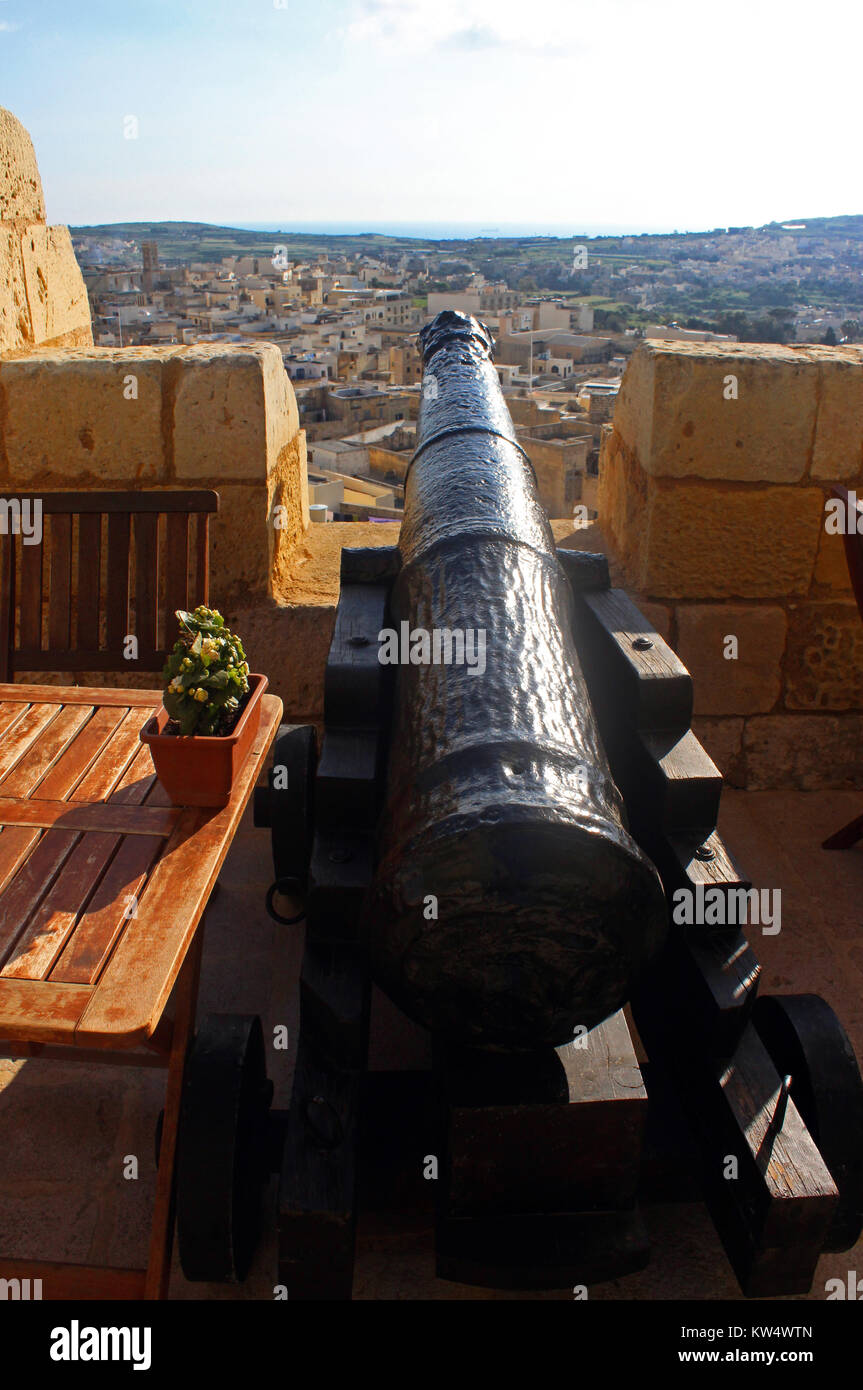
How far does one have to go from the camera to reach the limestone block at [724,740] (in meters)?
3.52

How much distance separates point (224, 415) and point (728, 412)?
152cm

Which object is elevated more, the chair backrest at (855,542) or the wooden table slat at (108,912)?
the chair backrest at (855,542)

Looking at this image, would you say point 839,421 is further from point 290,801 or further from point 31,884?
point 31,884

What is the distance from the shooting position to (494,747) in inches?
53.4

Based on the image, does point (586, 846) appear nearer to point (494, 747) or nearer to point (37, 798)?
point (494, 747)

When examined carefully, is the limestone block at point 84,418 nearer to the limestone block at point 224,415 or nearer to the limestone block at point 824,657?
the limestone block at point 224,415

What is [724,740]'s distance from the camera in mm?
3535

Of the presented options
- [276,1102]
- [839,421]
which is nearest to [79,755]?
[276,1102]

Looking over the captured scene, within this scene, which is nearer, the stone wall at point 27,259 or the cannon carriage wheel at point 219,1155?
the cannon carriage wheel at point 219,1155

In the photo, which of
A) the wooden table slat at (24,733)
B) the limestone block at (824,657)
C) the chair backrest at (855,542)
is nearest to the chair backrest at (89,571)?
the wooden table slat at (24,733)

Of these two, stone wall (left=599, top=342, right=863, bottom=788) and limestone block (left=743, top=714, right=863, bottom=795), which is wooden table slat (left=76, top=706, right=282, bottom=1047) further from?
limestone block (left=743, top=714, right=863, bottom=795)

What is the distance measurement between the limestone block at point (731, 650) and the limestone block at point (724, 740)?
40mm

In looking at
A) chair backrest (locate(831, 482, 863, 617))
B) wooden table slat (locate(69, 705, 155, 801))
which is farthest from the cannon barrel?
chair backrest (locate(831, 482, 863, 617))
